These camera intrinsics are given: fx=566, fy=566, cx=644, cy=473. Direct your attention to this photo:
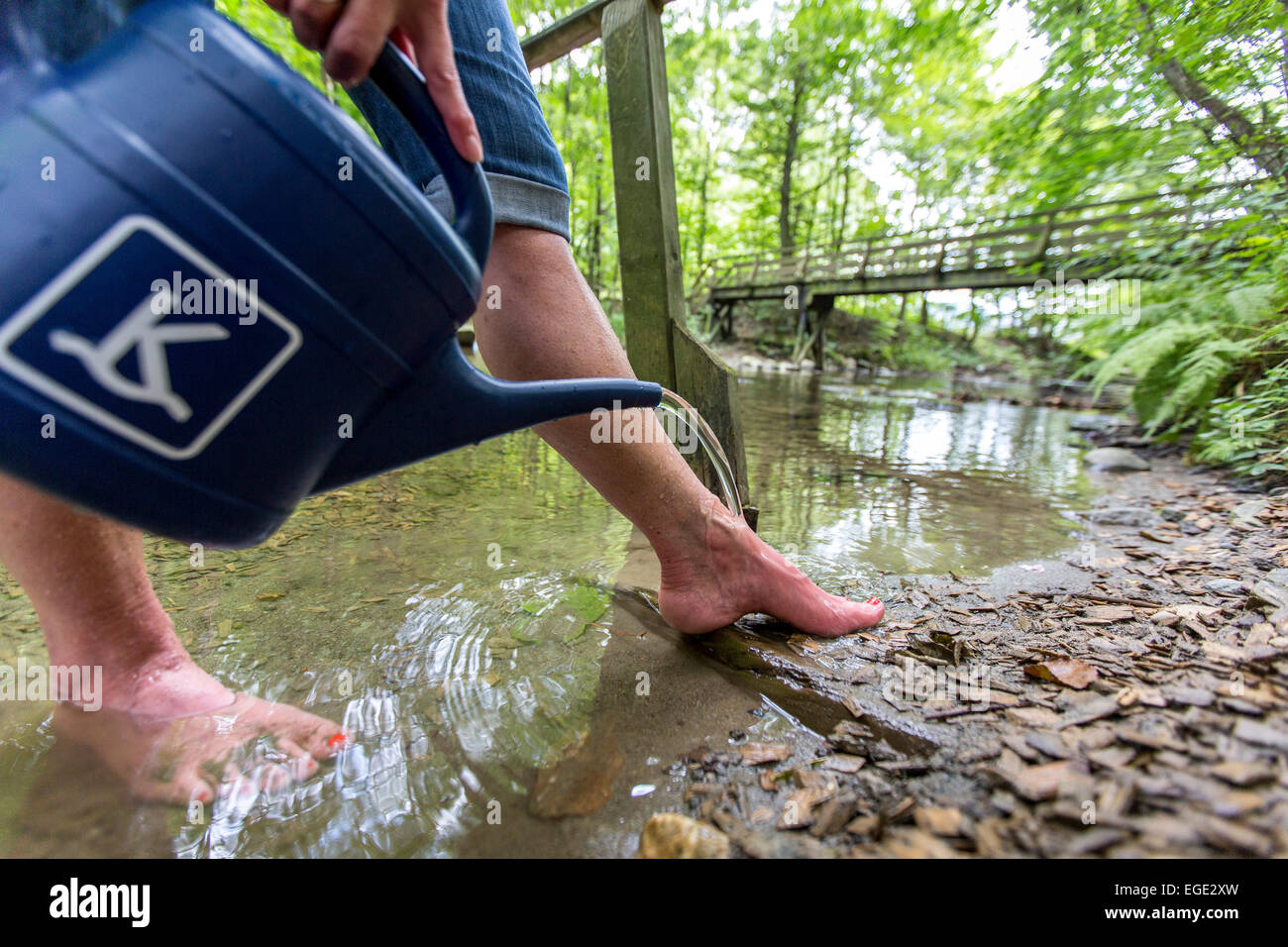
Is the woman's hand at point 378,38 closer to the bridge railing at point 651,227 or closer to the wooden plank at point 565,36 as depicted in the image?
the bridge railing at point 651,227

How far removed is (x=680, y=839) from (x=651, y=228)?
61.2 inches

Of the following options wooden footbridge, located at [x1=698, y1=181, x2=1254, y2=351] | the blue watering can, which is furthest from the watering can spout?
wooden footbridge, located at [x1=698, y1=181, x2=1254, y2=351]

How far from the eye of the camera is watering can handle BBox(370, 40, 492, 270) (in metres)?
0.61

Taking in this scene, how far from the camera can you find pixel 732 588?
117cm

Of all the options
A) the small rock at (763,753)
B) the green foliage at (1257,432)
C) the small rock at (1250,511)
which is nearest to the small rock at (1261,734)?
the small rock at (763,753)

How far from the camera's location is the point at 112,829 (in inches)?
27.6

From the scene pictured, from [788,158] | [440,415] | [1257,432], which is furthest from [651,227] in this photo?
[788,158]

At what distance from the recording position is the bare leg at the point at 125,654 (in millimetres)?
783

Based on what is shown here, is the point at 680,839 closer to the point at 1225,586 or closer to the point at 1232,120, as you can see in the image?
the point at 1225,586

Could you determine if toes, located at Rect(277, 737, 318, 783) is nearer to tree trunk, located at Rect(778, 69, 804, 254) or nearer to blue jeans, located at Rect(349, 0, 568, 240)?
blue jeans, located at Rect(349, 0, 568, 240)

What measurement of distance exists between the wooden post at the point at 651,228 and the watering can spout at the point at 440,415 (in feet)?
3.39

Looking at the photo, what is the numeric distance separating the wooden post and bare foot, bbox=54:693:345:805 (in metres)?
1.21
